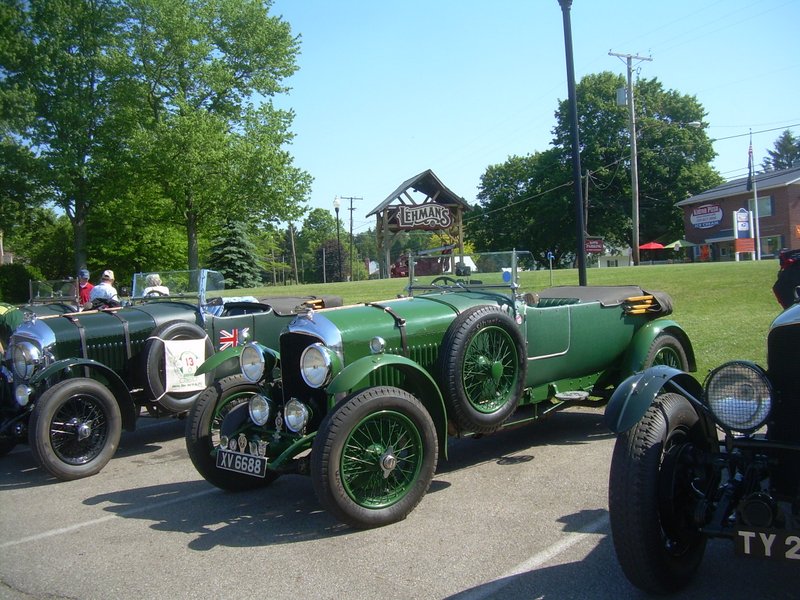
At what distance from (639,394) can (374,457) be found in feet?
5.71

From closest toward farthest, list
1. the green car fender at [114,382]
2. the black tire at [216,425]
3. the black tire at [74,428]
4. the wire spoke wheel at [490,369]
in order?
1. the black tire at [216,425]
2. the wire spoke wheel at [490,369]
3. the black tire at [74,428]
4. the green car fender at [114,382]

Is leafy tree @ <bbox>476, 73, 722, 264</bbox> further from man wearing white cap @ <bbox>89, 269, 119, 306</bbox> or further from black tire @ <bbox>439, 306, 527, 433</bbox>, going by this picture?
black tire @ <bbox>439, 306, 527, 433</bbox>

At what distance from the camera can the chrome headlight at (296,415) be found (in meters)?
4.57

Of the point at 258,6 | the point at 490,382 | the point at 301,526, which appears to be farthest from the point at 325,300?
the point at 258,6

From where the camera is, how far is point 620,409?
133 inches

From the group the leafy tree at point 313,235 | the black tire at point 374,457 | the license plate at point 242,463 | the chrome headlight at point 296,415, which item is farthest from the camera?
the leafy tree at point 313,235

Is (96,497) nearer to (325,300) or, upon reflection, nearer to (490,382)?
(490,382)

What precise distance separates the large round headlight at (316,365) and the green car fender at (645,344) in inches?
129

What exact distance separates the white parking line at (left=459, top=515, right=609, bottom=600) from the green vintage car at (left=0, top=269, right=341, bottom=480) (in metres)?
3.00

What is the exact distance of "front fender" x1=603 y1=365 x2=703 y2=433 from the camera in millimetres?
3271

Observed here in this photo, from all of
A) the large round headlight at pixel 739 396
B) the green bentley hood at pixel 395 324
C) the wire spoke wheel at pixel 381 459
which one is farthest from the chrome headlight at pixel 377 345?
the large round headlight at pixel 739 396

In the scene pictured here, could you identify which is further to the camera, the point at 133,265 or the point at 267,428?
the point at 133,265

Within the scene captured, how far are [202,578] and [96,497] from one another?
7.02 feet

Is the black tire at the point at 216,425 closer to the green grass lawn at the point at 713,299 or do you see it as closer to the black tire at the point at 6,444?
the green grass lawn at the point at 713,299
